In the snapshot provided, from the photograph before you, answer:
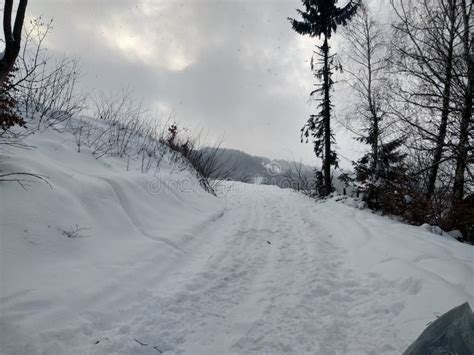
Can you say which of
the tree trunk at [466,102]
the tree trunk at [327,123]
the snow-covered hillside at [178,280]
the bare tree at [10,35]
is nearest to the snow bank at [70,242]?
the snow-covered hillside at [178,280]

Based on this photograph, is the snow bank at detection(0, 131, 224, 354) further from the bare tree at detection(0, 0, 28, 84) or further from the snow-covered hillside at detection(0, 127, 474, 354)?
the bare tree at detection(0, 0, 28, 84)

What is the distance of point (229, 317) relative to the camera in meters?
2.52

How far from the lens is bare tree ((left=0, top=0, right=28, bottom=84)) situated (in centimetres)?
338

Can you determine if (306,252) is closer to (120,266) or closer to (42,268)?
(120,266)

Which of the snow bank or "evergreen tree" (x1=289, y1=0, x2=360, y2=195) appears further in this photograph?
"evergreen tree" (x1=289, y1=0, x2=360, y2=195)

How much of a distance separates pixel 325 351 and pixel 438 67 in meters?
5.49

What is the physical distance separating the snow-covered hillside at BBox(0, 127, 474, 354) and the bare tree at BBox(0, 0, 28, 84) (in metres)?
1.12

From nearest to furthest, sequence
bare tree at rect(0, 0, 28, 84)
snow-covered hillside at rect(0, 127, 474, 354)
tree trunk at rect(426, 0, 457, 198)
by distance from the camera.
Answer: snow-covered hillside at rect(0, 127, 474, 354) → bare tree at rect(0, 0, 28, 84) → tree trunk at rect(426, 0, 457, 198)

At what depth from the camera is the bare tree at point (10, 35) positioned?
338 cm

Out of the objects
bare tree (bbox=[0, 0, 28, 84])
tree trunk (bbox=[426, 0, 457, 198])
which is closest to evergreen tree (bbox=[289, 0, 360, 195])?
tree trunk (bbox=[426, 0, 457, 198])

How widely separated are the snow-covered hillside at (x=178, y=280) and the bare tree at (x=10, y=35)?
1119 millimetres

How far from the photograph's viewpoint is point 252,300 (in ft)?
9.29

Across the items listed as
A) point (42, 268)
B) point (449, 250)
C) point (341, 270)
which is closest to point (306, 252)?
point (341, 270)

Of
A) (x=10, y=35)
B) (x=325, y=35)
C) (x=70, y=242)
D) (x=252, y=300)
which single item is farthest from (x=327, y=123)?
(x=70, y=242)
